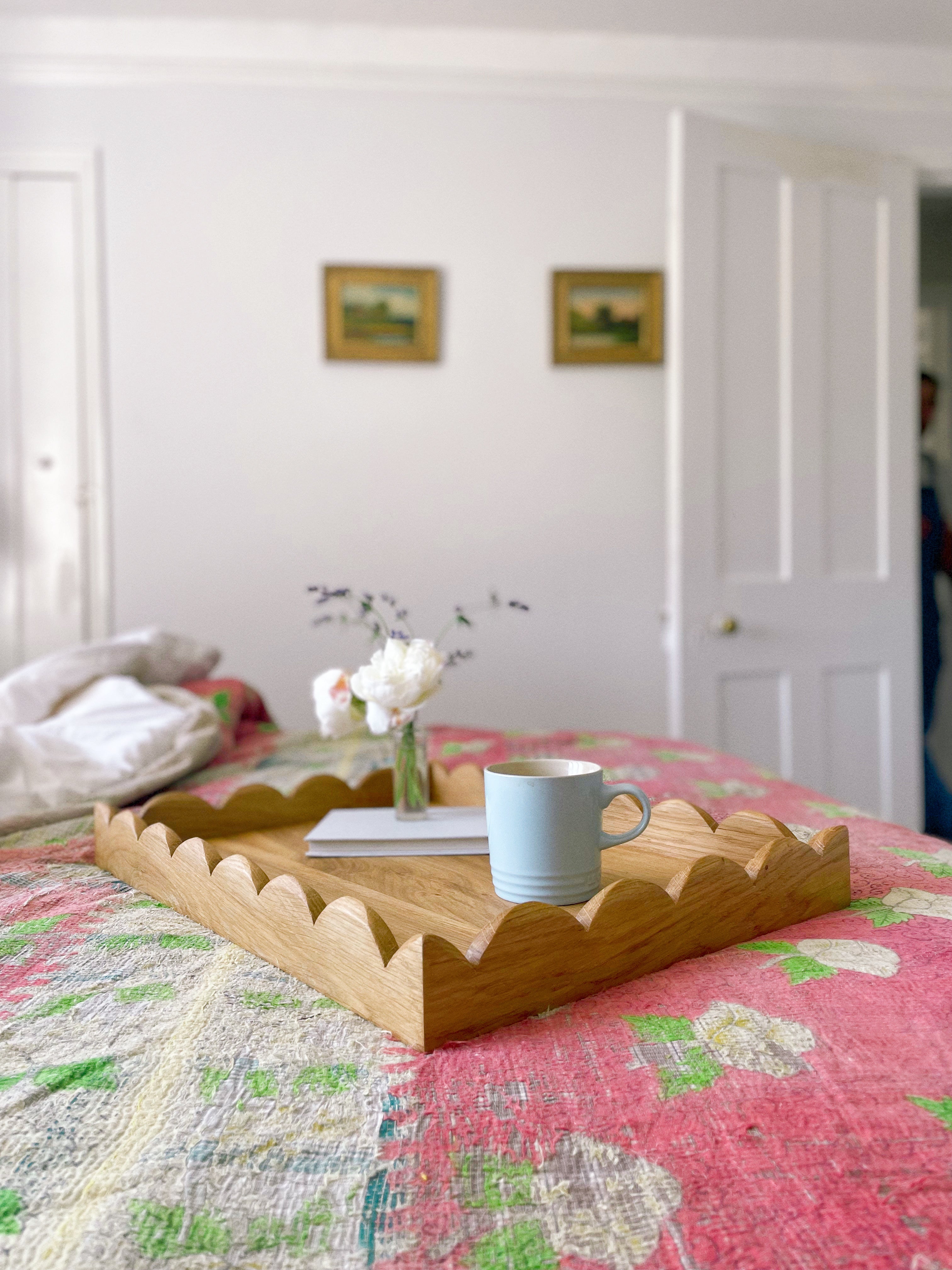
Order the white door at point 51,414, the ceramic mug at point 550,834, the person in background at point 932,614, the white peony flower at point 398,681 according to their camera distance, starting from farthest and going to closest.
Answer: the person in background at point 932,614 → the white door at point 51,414 → the white peony flower at point 398,681 → the ceramic mug at point 550,834

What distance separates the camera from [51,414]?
291cm

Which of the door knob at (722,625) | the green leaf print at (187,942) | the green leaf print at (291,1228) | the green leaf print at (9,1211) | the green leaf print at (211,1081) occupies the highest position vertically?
the door knob at (722,625)

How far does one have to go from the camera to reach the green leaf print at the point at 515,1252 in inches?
16.1

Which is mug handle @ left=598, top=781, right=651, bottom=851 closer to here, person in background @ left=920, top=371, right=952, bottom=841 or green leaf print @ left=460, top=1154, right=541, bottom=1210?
green leaf print @ left=460, top=1154, right=541, bottom=1210

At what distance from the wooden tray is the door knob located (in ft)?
5.64

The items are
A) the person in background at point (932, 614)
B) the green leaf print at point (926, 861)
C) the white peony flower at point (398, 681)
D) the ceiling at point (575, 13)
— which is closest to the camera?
the green leaf print at point (926, 861)

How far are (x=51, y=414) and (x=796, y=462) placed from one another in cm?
223

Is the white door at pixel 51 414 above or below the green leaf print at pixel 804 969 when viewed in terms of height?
above

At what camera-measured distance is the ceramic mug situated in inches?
30.2

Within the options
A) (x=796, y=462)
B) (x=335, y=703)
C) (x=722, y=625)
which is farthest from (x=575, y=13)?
(x=335, y=703)

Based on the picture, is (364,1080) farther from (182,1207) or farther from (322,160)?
(322,160)

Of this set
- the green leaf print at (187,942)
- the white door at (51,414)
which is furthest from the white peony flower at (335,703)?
the white door at (51,414)

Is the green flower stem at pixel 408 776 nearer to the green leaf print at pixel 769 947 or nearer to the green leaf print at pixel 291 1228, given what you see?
the green leaf print at pixel 769 947

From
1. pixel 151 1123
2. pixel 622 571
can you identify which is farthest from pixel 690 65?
pixel 151 1123
